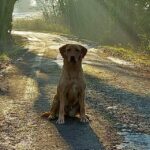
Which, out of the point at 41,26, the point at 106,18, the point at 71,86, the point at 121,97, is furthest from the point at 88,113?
the point at 41,26

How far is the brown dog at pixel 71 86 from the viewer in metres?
8.27

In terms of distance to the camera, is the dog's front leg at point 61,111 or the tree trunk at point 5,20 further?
the tree trunk at point 5,20

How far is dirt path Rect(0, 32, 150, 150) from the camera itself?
23.7ft

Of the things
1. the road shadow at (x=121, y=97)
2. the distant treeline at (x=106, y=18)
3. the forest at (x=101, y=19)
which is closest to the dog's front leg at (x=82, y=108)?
the road shadow at (x=121, y=97)

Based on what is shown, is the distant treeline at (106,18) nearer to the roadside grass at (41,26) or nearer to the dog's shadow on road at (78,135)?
the roadside grass at (41,26)

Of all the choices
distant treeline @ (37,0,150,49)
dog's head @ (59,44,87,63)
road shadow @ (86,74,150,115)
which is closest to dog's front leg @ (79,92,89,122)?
dog's head @ (59,44,87,63)

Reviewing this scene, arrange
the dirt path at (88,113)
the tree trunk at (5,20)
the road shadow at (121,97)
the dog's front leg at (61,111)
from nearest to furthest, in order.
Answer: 1. the dirt path at (88,113)
2. the dog's front leg at (61,111)
3. the road shadow at (121,97)
4. the tree trunk at (5,20)

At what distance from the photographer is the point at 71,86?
8273 millimetres

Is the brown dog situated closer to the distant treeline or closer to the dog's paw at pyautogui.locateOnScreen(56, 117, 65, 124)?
the dog's paw at pyautogui.locateOnScreen(56, 117, 65, 124)

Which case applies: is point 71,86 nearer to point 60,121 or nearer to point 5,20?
point 60,121

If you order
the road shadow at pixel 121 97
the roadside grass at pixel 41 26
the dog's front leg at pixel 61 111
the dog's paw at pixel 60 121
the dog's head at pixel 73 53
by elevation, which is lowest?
the roadside grass at pixel 41 26

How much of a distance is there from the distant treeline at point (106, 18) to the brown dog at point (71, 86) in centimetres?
2495

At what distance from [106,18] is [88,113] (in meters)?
36.8

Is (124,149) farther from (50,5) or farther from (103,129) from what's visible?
(50,5)
